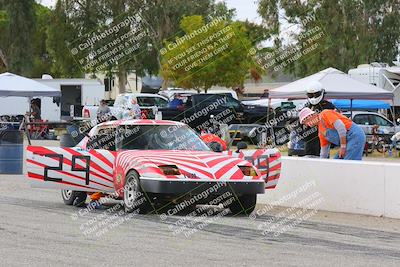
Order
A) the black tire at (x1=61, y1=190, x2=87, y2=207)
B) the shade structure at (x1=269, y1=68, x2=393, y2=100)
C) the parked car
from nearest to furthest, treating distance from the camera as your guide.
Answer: the black tire at (x1=61, y1=190, x2=87, y2=207), the shade structure at (x1=269, y1=68, x2=393, y2=100), the parked car

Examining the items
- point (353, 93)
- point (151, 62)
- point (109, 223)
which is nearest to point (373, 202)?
point (109, 223)

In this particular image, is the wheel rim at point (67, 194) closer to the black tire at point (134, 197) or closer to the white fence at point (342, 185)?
the black tire at point (134, 197)

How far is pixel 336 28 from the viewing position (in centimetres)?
5856

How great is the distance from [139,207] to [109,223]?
3.98 ft

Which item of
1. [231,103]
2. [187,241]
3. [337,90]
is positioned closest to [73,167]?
[187,241]

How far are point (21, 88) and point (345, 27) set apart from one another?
2607 centimetres

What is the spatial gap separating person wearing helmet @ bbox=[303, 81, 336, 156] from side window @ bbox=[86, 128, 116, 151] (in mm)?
3267

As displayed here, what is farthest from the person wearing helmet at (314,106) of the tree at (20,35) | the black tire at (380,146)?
the tree at (20,35)

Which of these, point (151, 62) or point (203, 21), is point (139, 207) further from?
point (151, 62)

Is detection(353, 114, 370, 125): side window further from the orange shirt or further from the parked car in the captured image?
the orange shirt

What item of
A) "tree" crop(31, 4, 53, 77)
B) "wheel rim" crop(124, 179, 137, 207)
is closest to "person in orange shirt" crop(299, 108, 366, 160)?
"wheel rim" crop(124, 179, 137, 207)

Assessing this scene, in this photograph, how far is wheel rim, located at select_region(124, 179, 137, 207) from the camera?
1303 cm

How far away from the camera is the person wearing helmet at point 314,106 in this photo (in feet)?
50.4

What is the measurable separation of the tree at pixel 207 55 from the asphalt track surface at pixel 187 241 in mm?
43673
